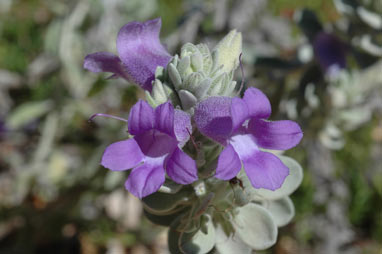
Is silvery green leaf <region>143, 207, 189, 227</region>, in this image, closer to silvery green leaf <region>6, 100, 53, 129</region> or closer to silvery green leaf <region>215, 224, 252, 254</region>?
silvery green leaf <region>215, 224, 252, 254</region>

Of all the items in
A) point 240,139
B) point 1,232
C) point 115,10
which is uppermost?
point 240,139

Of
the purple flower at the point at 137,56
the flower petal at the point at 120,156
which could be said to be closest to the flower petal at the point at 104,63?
the purple flower at the point at 137,56

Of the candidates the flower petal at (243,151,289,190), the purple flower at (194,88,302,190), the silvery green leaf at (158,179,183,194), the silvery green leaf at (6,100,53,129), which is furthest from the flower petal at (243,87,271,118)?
the silvery green leaf at (6,100,53,129)

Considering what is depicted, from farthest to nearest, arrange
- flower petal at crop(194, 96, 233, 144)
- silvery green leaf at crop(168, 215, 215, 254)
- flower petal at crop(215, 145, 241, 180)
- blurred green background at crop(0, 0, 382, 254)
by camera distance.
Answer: blurred green background at crop(0, 0, 382, 254)
silvery green leaf at crop(168, 215, 215, 254)
flower petal at crop(194, 96, 233, 144)
flower petal at crop(215, 145, 241, 180)

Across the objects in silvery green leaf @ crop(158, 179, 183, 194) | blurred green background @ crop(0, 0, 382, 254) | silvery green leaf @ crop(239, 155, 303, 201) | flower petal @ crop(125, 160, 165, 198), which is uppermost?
flower petal @ crop(125, 160, 165, 198)

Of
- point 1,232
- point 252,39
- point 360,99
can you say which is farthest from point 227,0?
point 1,232

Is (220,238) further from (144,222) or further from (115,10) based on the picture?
(115,10)
